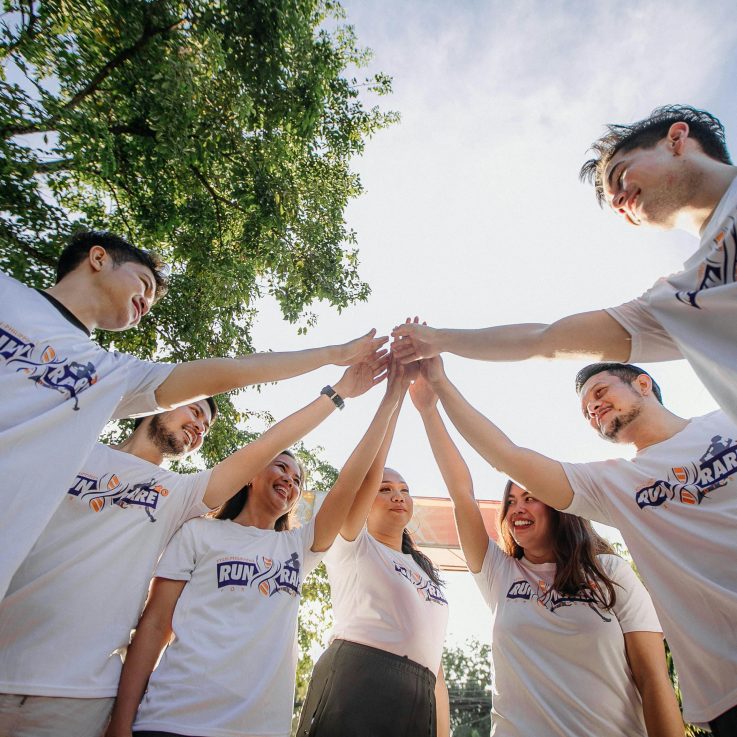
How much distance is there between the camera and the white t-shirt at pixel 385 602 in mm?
2510

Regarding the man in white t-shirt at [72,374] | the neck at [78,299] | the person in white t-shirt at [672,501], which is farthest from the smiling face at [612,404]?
the neck at [78,299]

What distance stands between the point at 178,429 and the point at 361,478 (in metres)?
1.15

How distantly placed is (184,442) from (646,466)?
2.52 m

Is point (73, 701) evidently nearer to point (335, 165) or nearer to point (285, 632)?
point (285, 632)

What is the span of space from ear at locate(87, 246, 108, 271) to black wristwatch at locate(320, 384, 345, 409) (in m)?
1.42

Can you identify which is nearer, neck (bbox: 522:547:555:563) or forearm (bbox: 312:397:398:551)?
forearm (bbox: 312:397:398:551)

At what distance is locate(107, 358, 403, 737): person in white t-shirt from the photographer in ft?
6.13

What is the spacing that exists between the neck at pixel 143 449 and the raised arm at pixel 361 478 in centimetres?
102

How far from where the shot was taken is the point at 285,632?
2.25 meters

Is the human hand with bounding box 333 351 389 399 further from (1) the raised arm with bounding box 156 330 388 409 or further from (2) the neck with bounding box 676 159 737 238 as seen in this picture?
(2) the neck with bounding box 676 159 737 238

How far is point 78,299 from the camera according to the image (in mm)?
2193

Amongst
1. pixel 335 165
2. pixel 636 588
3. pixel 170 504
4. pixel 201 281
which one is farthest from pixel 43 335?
pixel 335 165

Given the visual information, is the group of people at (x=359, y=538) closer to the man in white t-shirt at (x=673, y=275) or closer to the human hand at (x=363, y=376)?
the man in white t-shirt at (x=673, y=275)

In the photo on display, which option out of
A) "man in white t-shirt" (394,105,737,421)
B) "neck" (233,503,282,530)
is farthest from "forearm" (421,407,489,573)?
"neck" (233,503,282,530)
